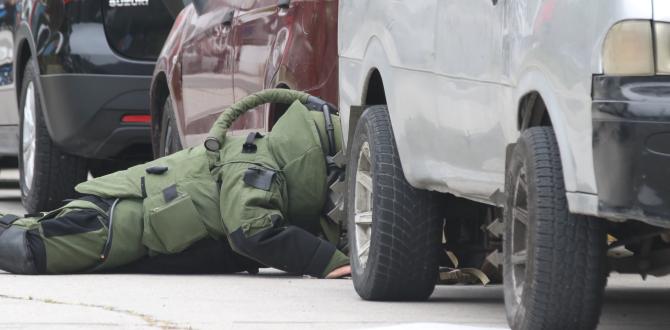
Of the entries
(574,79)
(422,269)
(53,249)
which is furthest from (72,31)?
(574,79)

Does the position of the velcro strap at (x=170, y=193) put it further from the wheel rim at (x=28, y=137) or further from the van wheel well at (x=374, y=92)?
the wheel rim at (x=28, y=137)

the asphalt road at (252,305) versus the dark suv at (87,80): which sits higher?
the dark suv at (87,80)

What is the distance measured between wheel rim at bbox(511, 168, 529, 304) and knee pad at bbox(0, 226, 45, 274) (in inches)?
107

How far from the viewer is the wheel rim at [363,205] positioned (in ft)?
19.9

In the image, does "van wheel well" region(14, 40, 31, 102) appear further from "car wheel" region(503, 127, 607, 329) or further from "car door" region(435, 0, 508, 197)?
"car wheel" region(503, 127, 607, 329)

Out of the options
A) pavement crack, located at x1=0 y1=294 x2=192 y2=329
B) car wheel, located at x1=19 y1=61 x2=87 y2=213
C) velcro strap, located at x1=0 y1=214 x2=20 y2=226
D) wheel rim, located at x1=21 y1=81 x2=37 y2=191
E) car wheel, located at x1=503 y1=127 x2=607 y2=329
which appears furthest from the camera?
wheel rim, located at x1=21 y1=81 x2=37 y2=191

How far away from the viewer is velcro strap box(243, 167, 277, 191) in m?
6.63

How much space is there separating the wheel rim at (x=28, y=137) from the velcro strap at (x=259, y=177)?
12.8ft

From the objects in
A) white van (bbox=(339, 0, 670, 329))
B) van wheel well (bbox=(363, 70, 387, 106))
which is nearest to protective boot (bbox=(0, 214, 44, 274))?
white van (bbox=(339, 0, 670, 329))

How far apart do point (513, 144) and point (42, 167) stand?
605cm

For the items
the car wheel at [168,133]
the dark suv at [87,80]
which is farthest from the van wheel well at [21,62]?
the car wheel at [168,133]

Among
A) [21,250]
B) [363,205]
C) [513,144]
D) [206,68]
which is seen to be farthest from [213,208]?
[513,144]

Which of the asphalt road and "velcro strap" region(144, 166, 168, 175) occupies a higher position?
"velcro strap" region(144, 166, 168, 175)

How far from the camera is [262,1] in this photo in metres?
7.67
